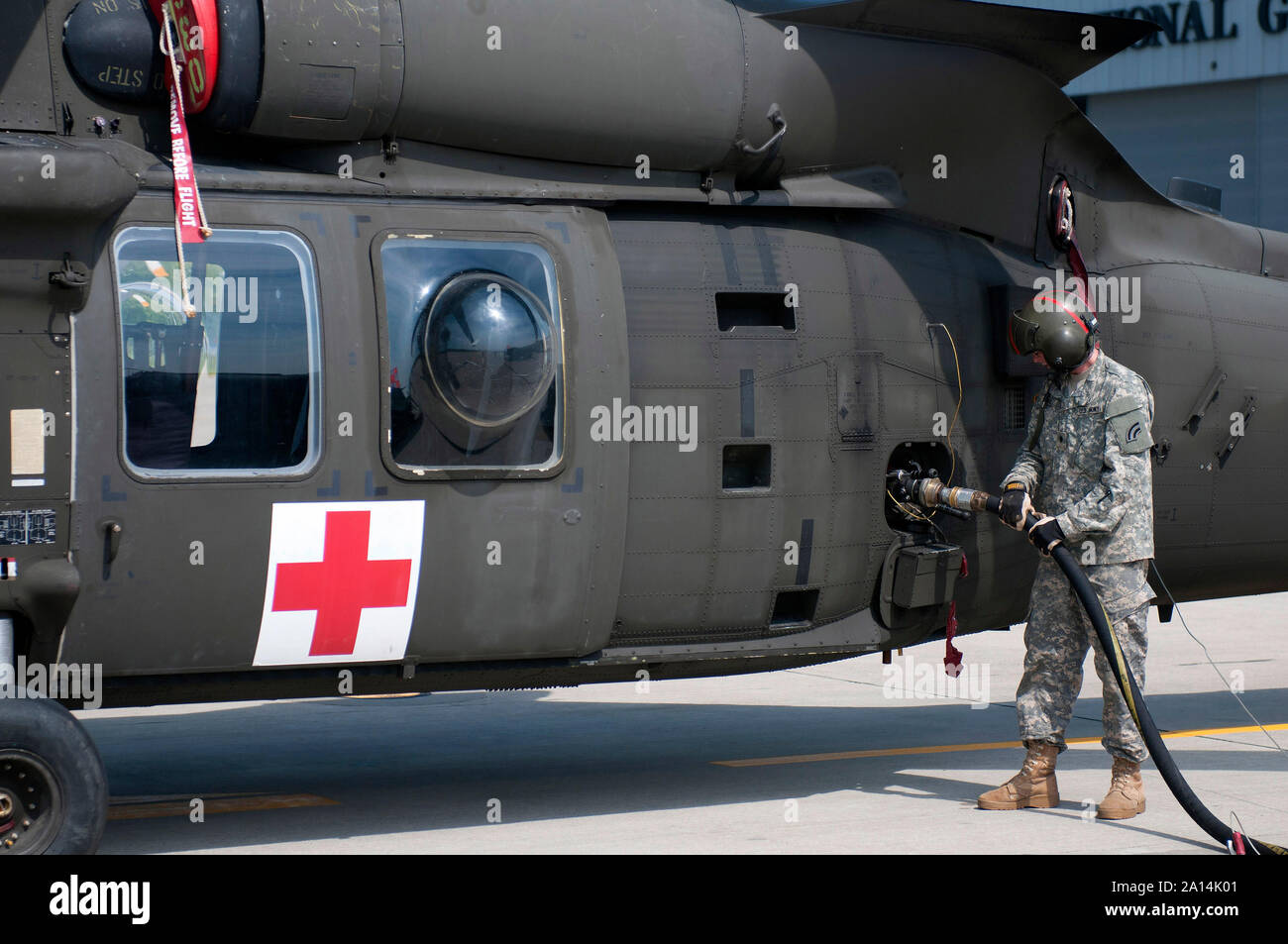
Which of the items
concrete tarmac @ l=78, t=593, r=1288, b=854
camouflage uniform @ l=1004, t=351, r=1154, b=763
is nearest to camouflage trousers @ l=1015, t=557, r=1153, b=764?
camouflage uniform @ l=1004, t=351, r=1154, b=763

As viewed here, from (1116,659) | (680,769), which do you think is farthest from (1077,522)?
(680,769)

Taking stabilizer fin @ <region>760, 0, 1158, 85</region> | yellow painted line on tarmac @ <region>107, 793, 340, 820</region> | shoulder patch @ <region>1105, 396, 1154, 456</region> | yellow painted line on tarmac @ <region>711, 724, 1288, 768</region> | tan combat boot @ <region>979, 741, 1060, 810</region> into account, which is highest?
stabilizer fin @ <region>760, 0, 1158, 85</region>

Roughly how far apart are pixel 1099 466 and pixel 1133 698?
106 cm

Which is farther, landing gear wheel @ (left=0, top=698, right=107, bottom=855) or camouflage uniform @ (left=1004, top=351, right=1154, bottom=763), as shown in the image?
camouflage uniform @ (left=1004, top=351, right=1154, bottom=763)

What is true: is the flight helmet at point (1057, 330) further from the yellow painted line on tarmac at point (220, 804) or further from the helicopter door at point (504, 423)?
the yellow painted line on tarmac at point (220, 804)

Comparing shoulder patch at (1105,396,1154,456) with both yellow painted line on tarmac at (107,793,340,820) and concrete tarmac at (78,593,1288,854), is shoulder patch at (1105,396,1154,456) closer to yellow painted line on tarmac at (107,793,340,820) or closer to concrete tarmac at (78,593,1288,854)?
concrete tarmac at (78,593,1288,854)

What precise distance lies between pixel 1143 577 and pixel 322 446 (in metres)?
3.67

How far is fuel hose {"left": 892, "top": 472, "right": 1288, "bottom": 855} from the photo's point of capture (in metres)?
6.12

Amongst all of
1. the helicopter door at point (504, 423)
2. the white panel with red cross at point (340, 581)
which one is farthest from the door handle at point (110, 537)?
the helicopter door at point (504, 423)

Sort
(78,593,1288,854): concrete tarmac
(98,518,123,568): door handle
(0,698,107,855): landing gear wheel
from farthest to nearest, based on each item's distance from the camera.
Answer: (78,593,1288,854): concrete tarmac → (98,518,123,568): door handle → (0,698,107,855): landing gear wheel

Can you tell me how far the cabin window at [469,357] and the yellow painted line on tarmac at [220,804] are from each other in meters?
2.29

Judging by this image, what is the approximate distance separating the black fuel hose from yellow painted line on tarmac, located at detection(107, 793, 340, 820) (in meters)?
3.63
